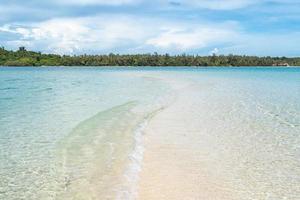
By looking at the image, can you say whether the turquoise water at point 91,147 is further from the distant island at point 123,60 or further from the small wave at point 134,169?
the distant island at point 123,60

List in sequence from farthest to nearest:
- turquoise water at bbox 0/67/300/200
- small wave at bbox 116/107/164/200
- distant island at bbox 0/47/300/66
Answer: distant island at bbox 0/47/300/66
turquoise water at bbox 0/67/300/200
small wave at bbox 116/107/164/200

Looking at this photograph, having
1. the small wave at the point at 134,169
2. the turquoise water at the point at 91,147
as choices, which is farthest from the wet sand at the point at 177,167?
the turquoise water at the point at 91,147

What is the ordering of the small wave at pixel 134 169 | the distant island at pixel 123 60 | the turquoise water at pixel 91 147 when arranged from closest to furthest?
the small wave at pixel 134 169 < the turquoise water at pixel 91 147 < the distant island at pixel 123 60

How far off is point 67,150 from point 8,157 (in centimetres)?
121

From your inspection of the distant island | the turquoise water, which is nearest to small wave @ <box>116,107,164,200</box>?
the turquoise water

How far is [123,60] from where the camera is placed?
6398 inches

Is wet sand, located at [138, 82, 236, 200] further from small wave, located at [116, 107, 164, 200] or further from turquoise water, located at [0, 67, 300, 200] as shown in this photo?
turquoise water, located at [0, 67, 300, 200]

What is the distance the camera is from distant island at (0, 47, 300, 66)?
490 feet

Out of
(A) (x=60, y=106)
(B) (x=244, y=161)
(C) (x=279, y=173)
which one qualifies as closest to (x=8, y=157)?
(B) (x=244, y=161)

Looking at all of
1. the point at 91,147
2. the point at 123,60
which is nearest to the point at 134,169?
the point at 91,147

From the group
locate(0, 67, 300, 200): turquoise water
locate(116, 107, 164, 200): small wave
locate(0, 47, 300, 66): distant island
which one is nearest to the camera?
locate(116, 107, 164, 200): small wave

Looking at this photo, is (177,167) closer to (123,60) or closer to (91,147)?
(91,147)

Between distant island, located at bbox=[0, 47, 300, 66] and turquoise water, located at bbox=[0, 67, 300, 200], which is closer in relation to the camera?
turquoise water, located at bbox=[0, 67, 300, 200]

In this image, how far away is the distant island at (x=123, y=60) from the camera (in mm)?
149337
